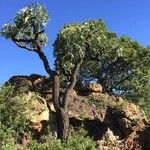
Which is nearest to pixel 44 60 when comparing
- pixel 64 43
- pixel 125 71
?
pixel 64 43

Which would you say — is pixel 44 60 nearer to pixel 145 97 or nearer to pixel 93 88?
pixel 93 88

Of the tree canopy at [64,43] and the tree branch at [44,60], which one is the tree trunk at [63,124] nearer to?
the tree canopy at [64,43]

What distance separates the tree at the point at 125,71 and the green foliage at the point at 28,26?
15528 mm

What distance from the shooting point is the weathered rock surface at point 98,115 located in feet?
155

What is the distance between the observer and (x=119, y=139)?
1940 inches

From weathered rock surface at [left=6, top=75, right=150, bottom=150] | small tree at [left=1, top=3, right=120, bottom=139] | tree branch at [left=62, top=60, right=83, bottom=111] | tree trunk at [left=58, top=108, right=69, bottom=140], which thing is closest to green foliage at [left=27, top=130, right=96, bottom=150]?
weathered rock surface at [left=6, top=75, right=150, bottom=150]

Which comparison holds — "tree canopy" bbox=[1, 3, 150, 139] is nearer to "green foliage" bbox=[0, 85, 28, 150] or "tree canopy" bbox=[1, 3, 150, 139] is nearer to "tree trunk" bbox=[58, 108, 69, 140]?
"tree trunk" bbox=[58, 108, 69, 140]

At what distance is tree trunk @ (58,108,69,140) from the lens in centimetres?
4778

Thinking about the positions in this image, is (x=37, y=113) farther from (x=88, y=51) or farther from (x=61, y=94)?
(x=88, y=51)

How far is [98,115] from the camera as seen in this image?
5059 centimetres

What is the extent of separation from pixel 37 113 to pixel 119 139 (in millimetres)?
8300

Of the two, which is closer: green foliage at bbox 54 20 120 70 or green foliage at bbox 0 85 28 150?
green foliage at bbox 0 85 28 150

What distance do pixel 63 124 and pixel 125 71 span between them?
2407cm

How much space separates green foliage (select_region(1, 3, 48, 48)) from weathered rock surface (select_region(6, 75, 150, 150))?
4169mm
